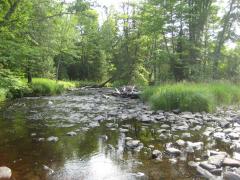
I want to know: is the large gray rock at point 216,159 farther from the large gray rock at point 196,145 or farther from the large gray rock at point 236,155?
the large gray rock at point 196,145

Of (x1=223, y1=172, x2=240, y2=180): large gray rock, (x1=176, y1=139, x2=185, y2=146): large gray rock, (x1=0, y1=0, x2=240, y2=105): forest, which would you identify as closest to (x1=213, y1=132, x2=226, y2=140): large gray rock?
(x1=176, y1=139, x2=185, y2=146): large gray rock

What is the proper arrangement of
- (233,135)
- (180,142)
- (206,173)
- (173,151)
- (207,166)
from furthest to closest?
(233,135)
(180,142)
(173,151)
(207,166)
(206,173)

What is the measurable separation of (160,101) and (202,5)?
13533 millimetres

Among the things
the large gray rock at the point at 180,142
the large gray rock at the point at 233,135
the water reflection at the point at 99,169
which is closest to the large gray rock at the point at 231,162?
the large gray rock at the point at 180,142

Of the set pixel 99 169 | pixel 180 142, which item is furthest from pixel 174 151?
pixel 99 169

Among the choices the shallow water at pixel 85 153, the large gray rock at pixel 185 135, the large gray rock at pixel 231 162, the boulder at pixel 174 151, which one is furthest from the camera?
the large gray rock at pixel 185 135

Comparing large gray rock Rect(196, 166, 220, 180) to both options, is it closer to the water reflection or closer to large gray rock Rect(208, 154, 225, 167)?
large gray rock Rect(208, 154, 225, 167)

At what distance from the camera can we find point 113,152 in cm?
526

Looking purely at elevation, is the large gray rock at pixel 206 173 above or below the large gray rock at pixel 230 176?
below

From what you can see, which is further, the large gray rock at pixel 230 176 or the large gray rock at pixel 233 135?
the large gray rock at pixel 233 135

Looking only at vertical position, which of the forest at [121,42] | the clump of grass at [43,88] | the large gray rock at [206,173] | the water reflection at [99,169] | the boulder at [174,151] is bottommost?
the water reflection at [99,169]

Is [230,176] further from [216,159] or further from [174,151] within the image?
[174,151]

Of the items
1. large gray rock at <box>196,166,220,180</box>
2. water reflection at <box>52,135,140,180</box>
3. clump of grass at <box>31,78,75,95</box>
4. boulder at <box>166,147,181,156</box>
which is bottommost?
water reflection at <box>52,135,140,180</box>

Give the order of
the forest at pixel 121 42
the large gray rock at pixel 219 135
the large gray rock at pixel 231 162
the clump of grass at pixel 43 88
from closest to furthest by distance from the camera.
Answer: the large gray rock at pixel 231 162 → the large gray rock at pixel 219 135 → the forest at pixel 121 42 → the clump of grass at pixel 43 88
